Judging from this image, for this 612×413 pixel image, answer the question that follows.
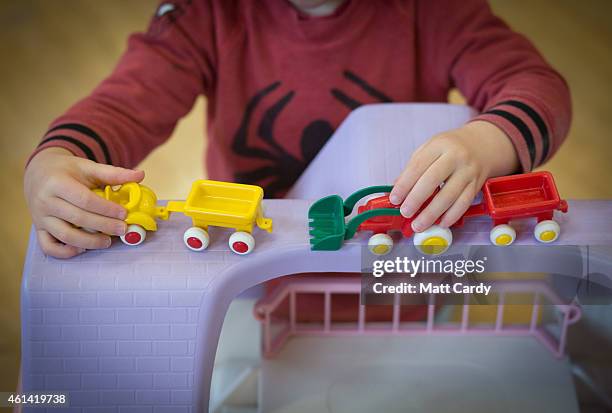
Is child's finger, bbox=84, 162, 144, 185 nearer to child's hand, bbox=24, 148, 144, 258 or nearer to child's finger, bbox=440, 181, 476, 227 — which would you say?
child's hand, bbox=24, 148, 144, 258

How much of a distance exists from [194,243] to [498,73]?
382mm

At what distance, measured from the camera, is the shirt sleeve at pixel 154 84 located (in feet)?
1.98

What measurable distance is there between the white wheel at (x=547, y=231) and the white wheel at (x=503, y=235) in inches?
0.7

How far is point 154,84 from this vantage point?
67 centimetres

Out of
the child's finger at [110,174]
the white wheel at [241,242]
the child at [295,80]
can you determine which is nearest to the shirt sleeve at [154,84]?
the child at [295,80]

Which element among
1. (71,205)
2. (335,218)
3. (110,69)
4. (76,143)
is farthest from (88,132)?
(110,69)

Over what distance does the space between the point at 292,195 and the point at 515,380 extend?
0.30 metres

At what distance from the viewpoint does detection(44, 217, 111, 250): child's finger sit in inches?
16.8

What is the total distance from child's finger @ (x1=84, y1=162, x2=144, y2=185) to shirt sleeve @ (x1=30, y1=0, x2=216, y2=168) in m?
0.11

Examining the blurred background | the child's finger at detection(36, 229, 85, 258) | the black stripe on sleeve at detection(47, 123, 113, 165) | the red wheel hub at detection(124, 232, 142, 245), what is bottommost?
the child's finger at detection(36, 229, 85, 258)

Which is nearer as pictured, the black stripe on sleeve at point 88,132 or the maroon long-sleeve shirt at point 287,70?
the black stripe on sleeve at point 88,132

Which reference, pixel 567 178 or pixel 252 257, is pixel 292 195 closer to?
pixel 252 257

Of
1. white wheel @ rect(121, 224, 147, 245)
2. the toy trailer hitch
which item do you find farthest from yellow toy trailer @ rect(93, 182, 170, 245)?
the toy trailer hitch

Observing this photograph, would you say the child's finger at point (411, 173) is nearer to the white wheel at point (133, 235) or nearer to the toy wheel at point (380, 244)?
the toy wheel at point (380, 244)
